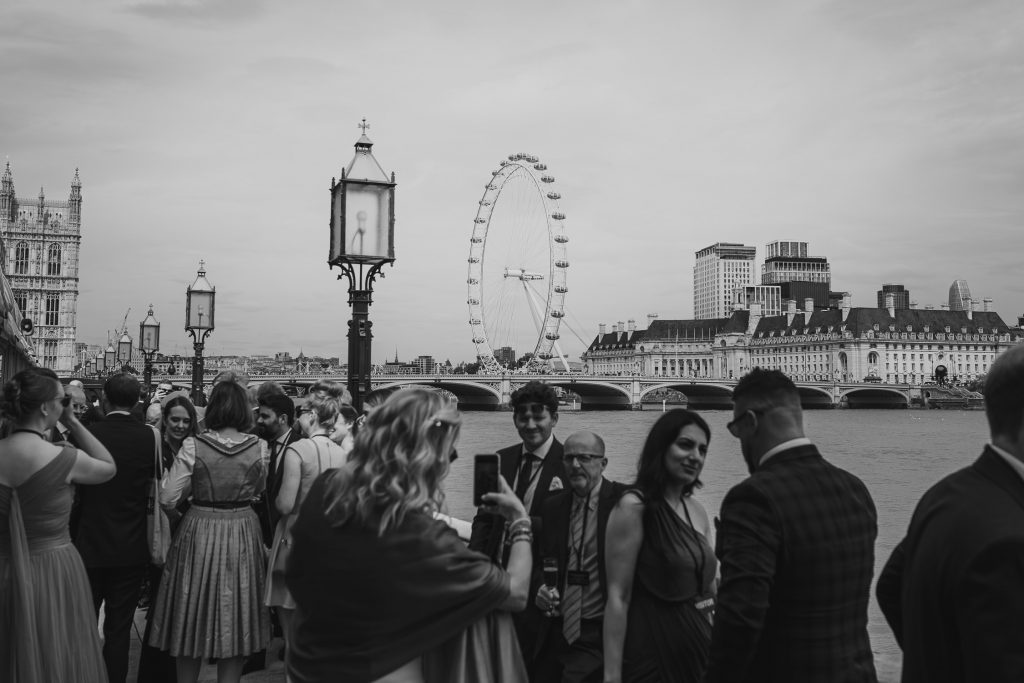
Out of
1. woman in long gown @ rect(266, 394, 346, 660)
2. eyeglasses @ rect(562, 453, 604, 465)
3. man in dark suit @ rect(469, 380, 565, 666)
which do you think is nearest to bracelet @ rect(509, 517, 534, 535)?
eyeglasses @ rect(562, 453, 604, 465)

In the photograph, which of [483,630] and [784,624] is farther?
[784,624]

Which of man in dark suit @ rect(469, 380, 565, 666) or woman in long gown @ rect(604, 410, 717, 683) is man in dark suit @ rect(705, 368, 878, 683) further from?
man in dark suit @ rect(469, 380, 565, 666)

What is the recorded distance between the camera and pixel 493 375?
77875mm

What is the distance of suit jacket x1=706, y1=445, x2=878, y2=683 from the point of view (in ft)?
10.2

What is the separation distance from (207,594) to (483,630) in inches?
114

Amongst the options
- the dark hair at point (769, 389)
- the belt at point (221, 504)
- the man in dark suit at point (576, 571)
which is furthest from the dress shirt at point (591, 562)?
the belt at point (221, 504)

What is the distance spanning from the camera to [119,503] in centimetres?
565

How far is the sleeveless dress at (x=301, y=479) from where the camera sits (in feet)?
17.4

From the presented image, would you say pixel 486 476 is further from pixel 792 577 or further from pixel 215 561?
pixel 215 561

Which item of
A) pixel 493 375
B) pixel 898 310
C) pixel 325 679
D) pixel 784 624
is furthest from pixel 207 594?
pixel 898 310

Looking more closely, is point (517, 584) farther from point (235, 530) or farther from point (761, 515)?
point (235, 530)

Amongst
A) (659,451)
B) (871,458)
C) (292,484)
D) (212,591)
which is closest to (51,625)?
(212,591)

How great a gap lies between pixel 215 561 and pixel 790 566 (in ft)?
11.4

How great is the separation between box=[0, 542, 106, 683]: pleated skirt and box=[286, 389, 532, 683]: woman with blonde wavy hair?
2.46 metres
